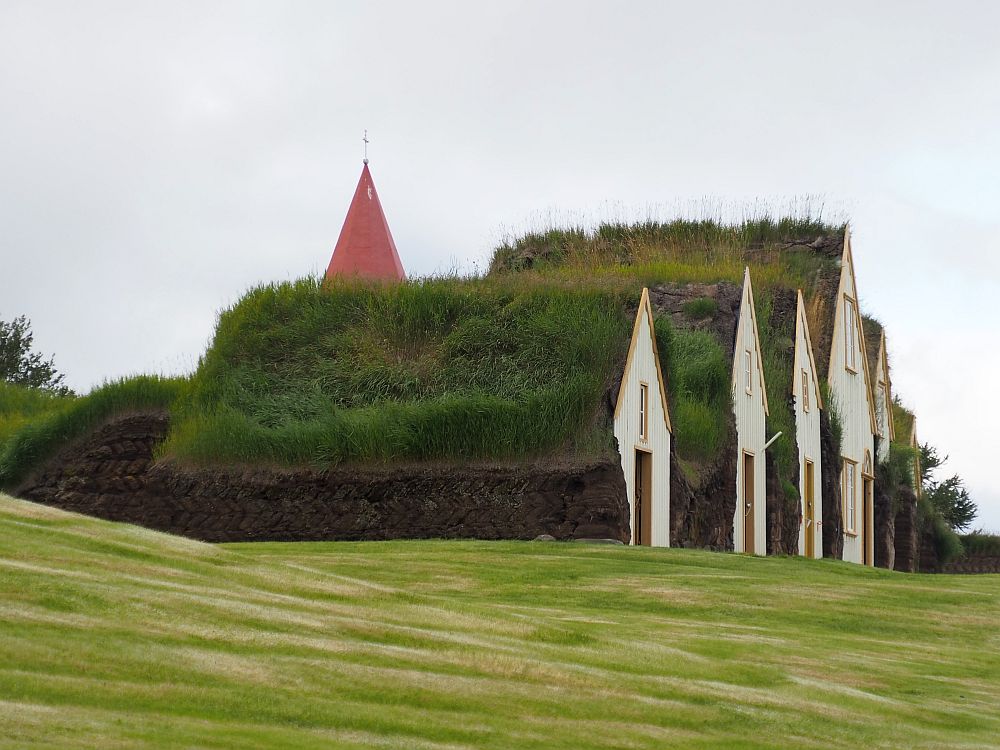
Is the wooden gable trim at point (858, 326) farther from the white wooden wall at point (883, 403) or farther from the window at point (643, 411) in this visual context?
the window at point (643, 411)

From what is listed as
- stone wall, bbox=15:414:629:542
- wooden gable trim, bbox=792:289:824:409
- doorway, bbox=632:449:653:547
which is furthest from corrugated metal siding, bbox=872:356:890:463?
stone wall, bbox=15:414:629:542

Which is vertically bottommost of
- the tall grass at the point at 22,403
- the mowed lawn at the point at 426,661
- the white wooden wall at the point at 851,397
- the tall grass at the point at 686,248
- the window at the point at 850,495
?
the mowed lawn at the point at 426,661

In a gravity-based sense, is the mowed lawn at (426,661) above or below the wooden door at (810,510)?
below

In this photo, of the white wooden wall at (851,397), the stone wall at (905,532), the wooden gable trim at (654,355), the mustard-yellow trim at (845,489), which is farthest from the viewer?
the stone wall at (905,532)

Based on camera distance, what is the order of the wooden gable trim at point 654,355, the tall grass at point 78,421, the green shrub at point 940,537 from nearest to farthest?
the wooden gable trim at point 654,355 → the tall grass at point 78,421 → the green shrub at point 940,537

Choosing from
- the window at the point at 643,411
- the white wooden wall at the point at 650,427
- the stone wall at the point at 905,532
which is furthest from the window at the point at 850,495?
the window at the point at 643,411

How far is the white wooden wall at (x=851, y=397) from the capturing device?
38.6 m

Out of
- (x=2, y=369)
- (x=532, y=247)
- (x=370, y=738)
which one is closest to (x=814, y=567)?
(x=370, y=738)

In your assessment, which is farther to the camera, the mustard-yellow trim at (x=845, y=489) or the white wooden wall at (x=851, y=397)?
the white wooden wall at (x=851, y=397)

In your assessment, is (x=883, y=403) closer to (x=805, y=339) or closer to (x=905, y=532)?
(x=905, y=532)

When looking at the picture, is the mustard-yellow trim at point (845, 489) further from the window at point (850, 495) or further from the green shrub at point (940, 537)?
the green shrub at point (940, 537)

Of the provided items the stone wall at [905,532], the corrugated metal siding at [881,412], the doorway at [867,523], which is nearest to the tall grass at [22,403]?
the doorway at [867,523]

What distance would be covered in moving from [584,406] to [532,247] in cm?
1555

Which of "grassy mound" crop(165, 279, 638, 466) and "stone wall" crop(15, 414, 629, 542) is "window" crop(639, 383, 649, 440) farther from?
"stone wall" crop(15, 414, 629, 542)
